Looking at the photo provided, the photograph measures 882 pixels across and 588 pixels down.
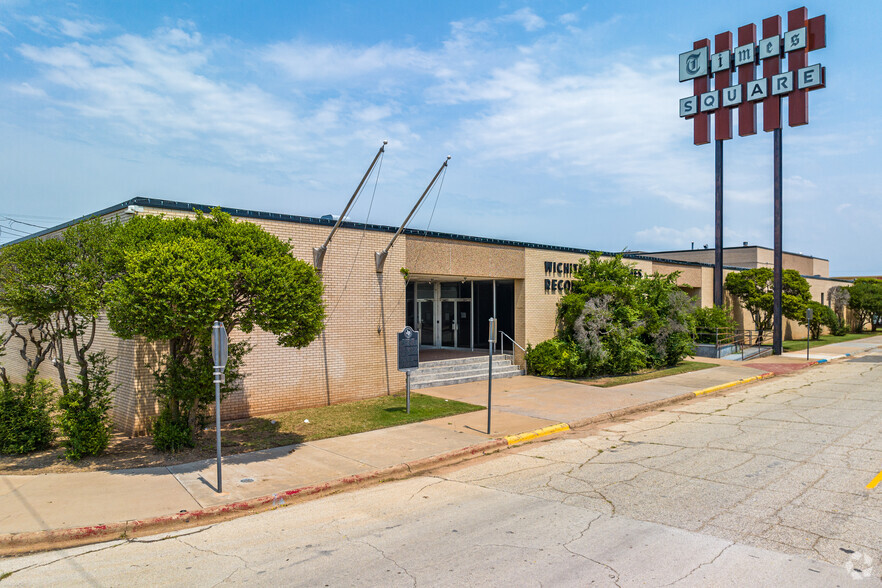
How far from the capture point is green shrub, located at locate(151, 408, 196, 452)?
10406 mm

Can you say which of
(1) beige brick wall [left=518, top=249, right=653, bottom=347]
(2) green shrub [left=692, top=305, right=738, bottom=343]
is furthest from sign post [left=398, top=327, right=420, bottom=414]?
(2) green shrub [left=692, top=305, right=738, bottom=343]

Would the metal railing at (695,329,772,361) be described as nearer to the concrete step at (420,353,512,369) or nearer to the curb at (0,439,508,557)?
the concrete step at (420,353,512,369)

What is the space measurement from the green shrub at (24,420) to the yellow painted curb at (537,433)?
8.76 m

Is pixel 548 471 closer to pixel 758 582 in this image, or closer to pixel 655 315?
pixel 758 582

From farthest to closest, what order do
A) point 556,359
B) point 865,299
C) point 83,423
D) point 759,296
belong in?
point 865,299, point 759,296, point 556,359, point 83,423

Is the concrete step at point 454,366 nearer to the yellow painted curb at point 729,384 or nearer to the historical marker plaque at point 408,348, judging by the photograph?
the historical marker plaque at point 408,348

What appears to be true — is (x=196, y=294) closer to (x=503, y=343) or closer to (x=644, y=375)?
(x=503, y=343)

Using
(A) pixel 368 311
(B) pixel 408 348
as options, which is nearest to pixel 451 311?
(A) pixel 368 311

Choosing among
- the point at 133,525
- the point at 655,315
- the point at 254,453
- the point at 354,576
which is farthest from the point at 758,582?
the point at 655,315

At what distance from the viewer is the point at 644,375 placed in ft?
69.1

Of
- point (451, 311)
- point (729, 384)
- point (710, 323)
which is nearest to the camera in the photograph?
point (729, 384)

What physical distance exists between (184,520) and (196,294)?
313 cm

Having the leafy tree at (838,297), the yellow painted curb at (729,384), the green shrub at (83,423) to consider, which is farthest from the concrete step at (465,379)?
the leafy tree at (838,297)

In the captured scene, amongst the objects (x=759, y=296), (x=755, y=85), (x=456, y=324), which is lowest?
(x=456, y=324)
